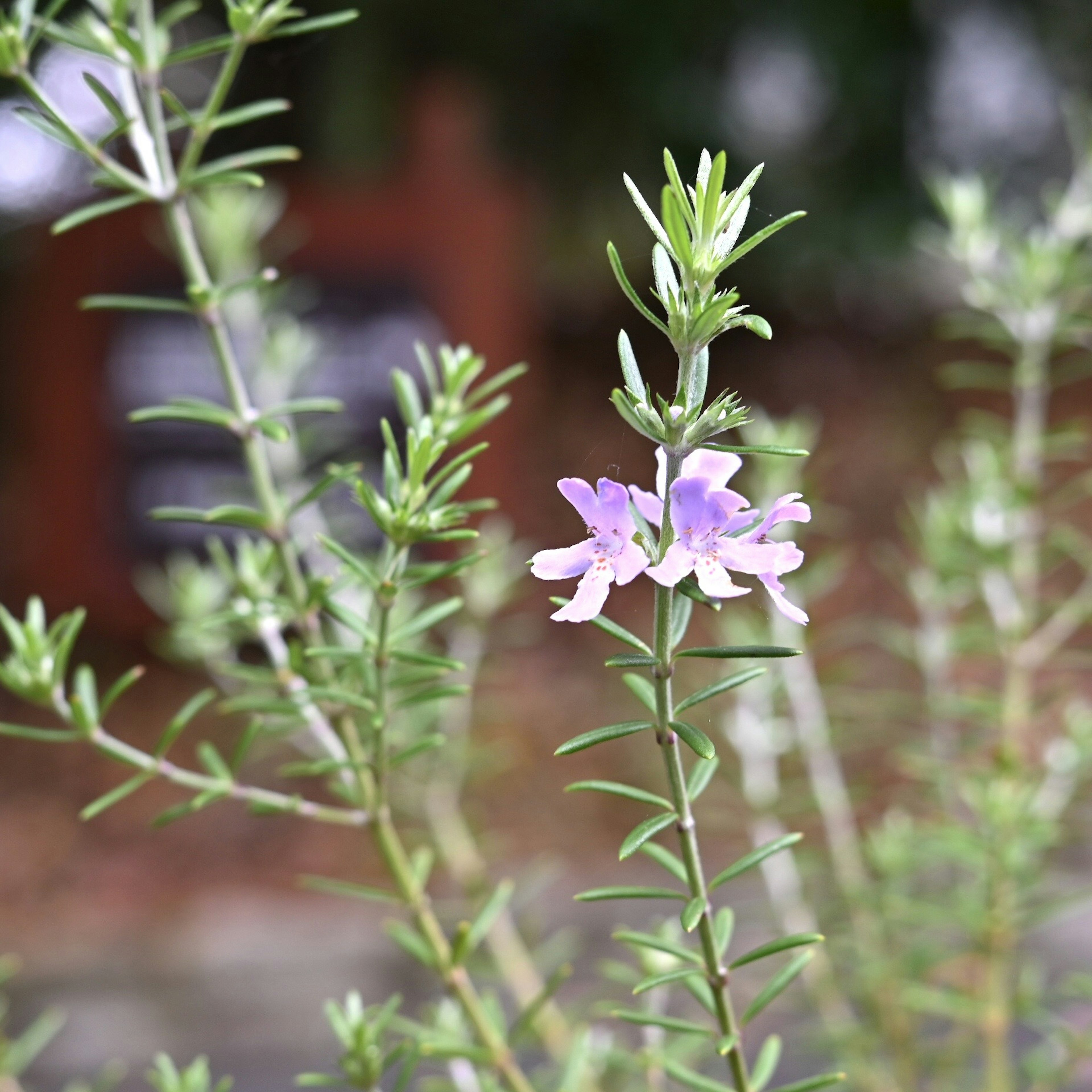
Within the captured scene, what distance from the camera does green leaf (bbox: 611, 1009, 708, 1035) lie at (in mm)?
530

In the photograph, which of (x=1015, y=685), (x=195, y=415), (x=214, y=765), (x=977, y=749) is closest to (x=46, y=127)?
(x=195, y=415)

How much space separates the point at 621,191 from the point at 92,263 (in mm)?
1858

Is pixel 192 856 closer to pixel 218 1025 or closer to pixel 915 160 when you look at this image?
pixel 218 1025

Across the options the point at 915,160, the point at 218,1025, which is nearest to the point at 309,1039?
the point at 218,1025

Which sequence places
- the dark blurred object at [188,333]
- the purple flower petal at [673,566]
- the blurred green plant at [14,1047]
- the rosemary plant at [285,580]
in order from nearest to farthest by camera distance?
the purple flower petal at [673,566] → the rosemary plant at [285,580] → the blurred green plant at [14,1047] → the dark blurred object at [188,333]

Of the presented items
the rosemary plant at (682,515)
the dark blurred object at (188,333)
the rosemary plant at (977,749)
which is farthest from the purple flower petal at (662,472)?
the dark blurred object at (188,333)

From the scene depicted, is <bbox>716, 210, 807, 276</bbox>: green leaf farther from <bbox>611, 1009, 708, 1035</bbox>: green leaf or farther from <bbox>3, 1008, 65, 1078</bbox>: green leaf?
<bbox>3, 1008, 65, 1078</bbox>: green leaf

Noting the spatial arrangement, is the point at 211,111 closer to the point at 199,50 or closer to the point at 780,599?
the point at 199,50

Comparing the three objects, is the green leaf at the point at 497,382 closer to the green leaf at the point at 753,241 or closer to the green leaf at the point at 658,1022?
the green leaf at the point at 753,241

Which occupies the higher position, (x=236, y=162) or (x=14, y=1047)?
(x=236, y=162)

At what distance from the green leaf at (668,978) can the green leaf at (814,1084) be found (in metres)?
0.08

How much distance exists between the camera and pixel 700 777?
57cm

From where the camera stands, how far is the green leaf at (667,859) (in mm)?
553

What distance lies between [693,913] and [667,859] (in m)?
0.16
